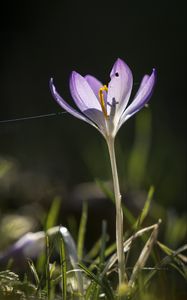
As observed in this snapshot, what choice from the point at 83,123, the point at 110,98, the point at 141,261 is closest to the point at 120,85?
the point at 110,98

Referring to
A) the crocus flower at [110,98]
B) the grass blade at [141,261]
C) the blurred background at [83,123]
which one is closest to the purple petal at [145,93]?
the crocus flower at [110,98]

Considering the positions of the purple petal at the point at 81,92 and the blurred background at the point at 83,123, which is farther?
the blurred background at the point at 83,123

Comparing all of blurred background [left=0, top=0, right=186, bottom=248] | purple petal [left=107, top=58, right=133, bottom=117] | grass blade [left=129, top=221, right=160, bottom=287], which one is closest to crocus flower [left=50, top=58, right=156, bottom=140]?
purple petal [left=107, top=58, right=133, bottom=117]

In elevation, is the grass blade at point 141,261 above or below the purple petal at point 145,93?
below

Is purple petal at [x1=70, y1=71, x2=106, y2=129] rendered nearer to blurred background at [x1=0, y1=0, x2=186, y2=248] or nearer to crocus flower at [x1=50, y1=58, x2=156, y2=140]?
crocus flower at [x1=50, y1=58, x2=156, y2=140]

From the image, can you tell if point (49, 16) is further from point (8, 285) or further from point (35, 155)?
point (8, 285)

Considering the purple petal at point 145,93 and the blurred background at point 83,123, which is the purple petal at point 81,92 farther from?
the blurred background at point 83,123

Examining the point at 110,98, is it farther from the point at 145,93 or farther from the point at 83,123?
the point at 83,123
